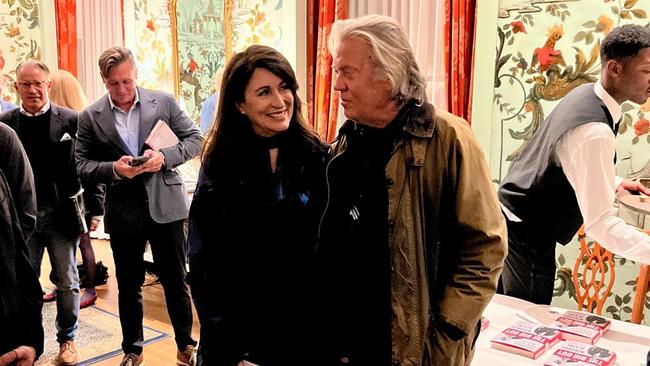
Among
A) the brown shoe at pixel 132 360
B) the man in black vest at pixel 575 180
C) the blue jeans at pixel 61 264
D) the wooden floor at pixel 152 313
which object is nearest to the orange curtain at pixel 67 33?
the wooden floor at pixel 152 313

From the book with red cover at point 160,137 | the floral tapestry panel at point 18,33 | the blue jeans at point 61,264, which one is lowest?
the blue jeans at point 61,264

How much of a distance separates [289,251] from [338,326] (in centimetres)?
28

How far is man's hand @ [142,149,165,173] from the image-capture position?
280 cm

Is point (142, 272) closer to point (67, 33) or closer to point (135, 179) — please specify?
point (135, 179)

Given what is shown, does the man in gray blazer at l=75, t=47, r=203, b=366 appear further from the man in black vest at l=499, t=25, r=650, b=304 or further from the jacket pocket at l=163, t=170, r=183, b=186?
the man in black vest at l=499, t=25, r=650, b=304

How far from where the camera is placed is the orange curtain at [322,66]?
12.6ft

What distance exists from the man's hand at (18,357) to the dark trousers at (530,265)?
5.29 ft

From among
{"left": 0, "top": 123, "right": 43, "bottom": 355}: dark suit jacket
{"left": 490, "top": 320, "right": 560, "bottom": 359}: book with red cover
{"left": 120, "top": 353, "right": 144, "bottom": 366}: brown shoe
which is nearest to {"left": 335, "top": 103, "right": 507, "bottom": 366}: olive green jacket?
{"left": 490, "top": 320, "right": 560, "bottom": 359}: book with red cover

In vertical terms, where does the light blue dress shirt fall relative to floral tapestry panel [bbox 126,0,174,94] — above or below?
below

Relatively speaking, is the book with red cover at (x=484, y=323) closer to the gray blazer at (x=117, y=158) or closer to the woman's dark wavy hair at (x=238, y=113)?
the woman's dark wavy hair at (x=238, y=113)

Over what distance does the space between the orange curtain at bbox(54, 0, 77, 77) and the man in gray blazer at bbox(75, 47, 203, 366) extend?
3046mm

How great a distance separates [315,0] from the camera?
3979 mm

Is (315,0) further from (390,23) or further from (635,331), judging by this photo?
(635,331)

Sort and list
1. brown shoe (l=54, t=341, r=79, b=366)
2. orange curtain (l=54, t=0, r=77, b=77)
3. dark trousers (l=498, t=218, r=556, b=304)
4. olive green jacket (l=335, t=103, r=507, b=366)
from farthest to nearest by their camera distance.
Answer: orange curtain (l=54, t=0, r=77, b=77)
brown shoe (l=54, t=341, r=79, b=366)
dark trousers (l=498, t=218, r=556, b=304)
olive green jacket (l=335, t=103, r=507, b=366)
